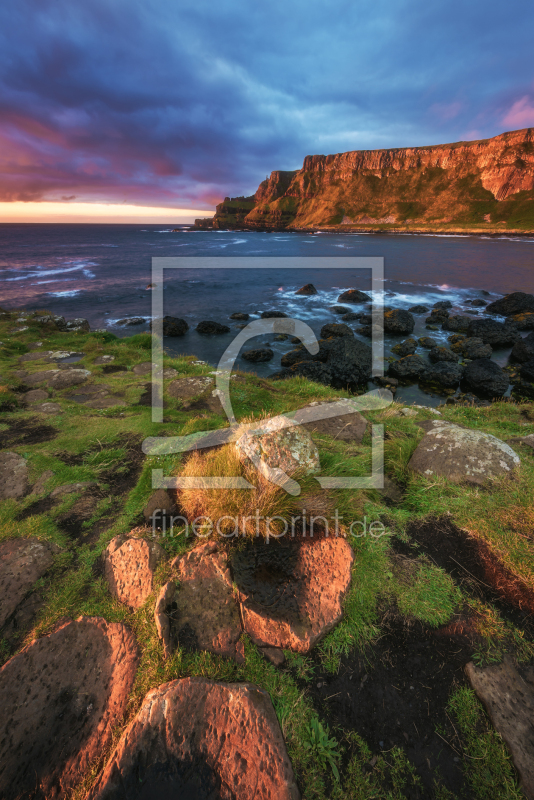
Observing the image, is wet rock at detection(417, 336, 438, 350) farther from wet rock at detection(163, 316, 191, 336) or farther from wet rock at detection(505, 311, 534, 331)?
wet rock at detection(163, 316, 191, 336)

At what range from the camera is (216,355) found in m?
21.7

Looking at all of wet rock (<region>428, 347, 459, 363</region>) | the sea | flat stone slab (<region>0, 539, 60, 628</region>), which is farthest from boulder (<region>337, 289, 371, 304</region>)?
flat stone slab (<region>0, 539, 60, 628</region>)

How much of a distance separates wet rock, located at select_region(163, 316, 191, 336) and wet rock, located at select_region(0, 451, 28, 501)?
20921mm

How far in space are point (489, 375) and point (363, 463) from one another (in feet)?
49.3

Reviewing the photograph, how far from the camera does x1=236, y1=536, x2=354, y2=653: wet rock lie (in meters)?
2.92

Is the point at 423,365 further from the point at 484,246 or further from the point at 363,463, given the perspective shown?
the point at 484,246

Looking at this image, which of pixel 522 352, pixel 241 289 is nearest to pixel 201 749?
pixel 522 352

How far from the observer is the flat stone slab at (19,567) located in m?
3.12

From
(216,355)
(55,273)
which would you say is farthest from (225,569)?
(55,273)

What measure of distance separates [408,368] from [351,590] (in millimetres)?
16515

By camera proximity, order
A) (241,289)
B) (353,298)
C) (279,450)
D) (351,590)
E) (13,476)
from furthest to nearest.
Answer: (241,289)
(353,298)
(13,476)
(279,450)
(351,590)

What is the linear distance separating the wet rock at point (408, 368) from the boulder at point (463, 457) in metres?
13.2

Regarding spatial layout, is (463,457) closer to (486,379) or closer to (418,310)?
(486,379)

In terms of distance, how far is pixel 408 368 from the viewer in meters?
17.6
